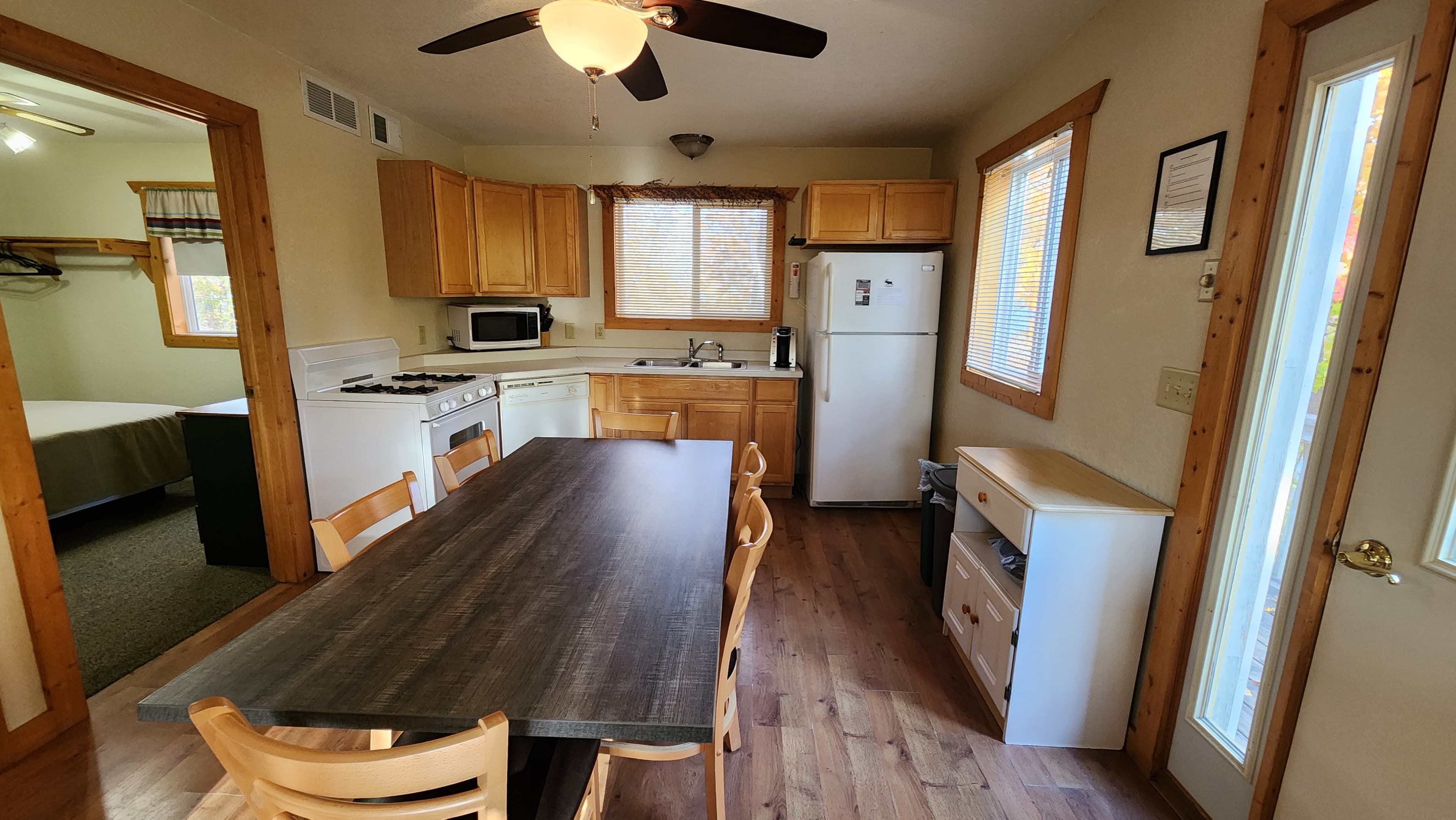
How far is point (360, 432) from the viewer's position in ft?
8.87

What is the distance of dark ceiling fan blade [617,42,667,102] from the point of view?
1.74 meters

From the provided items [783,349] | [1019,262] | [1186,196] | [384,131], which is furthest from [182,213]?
[1186,196]

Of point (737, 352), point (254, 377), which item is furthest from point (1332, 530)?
point (254, 377)

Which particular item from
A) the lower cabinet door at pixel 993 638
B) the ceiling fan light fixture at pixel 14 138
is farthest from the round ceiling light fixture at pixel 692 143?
the ceiling fan light fixture at pixel 14 138

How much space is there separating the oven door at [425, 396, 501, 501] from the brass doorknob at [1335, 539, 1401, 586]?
8.85 feet

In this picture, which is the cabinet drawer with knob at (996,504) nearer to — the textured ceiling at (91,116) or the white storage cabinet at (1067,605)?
the white storage cabinet at (1067,605)

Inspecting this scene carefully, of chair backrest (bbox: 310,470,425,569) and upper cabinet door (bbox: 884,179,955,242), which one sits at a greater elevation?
upper cabinet door (bbox: 884,179,955,242)

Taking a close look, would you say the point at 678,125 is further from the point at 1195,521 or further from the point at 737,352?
the point at 1195,521

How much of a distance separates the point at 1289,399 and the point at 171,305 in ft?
21.0

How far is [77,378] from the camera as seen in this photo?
4324 mm

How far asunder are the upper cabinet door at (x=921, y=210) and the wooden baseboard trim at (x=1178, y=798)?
2.85 meters

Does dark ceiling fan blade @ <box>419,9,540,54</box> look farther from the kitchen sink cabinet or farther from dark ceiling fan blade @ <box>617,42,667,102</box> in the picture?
the kitchen sink cabinet

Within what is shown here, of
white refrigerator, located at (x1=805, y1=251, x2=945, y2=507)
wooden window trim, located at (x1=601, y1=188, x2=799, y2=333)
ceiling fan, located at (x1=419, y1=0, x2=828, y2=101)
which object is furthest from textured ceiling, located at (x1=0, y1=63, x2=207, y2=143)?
white refrigerator, located at (x1=805, y1=251, x2=945, y2=507)

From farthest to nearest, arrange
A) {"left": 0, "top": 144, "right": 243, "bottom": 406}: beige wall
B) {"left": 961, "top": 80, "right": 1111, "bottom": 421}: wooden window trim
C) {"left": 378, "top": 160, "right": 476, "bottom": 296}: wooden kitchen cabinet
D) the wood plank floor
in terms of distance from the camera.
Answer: {"left": 0, "top": 144, "right": 243, "bottom": 406}: beige wall → {"left": 378, "top": 160, "right": 476, "bottom": 296}: wooden kitchen cabinet → {"left": 961, "top": 80, "right": 1111, "bottom": 421}: wooden window trim → the wood plank floor
